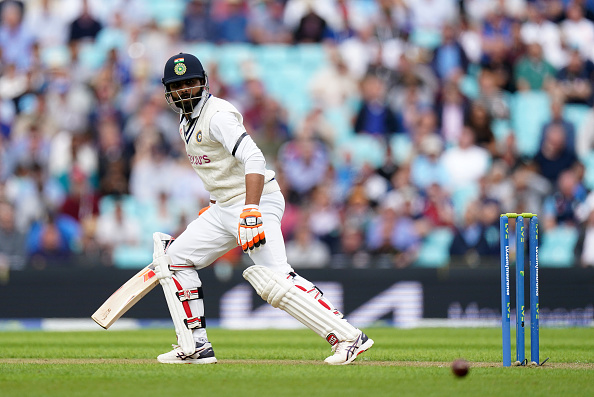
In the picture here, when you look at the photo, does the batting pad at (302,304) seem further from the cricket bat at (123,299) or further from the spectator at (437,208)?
the spectator at (437,208)

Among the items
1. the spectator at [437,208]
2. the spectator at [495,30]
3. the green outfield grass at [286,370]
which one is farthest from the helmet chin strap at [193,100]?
the spectator at [495,30]

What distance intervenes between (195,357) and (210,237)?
2.67ft

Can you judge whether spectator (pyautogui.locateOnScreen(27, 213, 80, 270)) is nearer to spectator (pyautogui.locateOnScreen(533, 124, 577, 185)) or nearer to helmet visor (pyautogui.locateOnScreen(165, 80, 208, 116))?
helmet visor (pyautogui.locateOnScreen(165, 80, 208, 116))

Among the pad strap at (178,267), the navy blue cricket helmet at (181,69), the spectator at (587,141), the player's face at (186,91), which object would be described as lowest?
the pad strap at (178,267)

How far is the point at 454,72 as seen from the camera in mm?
15320

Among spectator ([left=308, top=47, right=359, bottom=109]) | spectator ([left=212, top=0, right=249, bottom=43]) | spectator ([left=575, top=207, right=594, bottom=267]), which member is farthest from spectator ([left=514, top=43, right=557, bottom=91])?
spectator ([left=212, top=0, right=249, bottom=43])

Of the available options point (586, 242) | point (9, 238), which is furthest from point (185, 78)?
point (586, 242)

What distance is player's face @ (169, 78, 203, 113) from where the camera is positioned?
22.3 feet

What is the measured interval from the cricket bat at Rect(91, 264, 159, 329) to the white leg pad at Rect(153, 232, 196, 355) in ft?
0.52

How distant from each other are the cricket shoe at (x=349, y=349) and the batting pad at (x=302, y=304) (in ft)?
0.12

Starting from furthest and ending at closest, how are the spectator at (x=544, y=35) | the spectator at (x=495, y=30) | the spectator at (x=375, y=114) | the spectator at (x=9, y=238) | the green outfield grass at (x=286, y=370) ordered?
the spectator at (x=544, y=35)
the spectator at (x=495, y=30)
the spectator at (x=375, y=114)
the spectator at (x=9, y=238)
the green outfield grass at (x=286, y=370)

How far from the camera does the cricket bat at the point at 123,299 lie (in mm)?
6891

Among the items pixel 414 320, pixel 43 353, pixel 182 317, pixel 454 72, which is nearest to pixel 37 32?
pixel 454 72

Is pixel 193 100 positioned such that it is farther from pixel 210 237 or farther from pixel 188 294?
pixel 188 294
